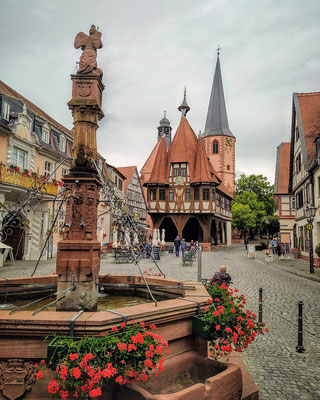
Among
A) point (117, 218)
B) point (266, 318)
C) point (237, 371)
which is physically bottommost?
point (266, 318)

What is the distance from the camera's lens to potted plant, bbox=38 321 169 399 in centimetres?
263

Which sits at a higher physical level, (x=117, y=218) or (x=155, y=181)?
(x=155, y=181)

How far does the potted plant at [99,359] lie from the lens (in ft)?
8.63

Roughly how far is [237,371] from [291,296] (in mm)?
7521

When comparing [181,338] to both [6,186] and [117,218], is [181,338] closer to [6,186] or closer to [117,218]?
[117,218]

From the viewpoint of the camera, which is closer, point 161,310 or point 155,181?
point 161,310

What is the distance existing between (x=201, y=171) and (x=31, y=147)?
61.7 ft

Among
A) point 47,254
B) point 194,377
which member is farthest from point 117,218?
point 47,254

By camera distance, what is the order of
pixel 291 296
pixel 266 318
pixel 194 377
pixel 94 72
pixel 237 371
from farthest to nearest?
pixel 291 296 → pixel 266 318 → pixel 94 72 → pixel 194 377 → pixel 237 371

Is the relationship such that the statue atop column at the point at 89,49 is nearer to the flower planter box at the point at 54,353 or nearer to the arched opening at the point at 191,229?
the flower planter box at the point at 54,353

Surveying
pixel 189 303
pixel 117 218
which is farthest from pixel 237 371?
pixel 117 218

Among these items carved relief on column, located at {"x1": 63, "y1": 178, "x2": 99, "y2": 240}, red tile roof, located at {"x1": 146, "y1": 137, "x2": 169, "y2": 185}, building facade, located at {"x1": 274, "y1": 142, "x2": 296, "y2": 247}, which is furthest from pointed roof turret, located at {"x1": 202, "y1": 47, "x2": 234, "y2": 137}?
carved relief on column, located at {"x1": 63, "y1": 178, "x2": 99, "y2": 240}

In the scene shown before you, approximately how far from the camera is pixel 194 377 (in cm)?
362

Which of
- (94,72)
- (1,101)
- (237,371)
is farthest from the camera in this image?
(1,101)
